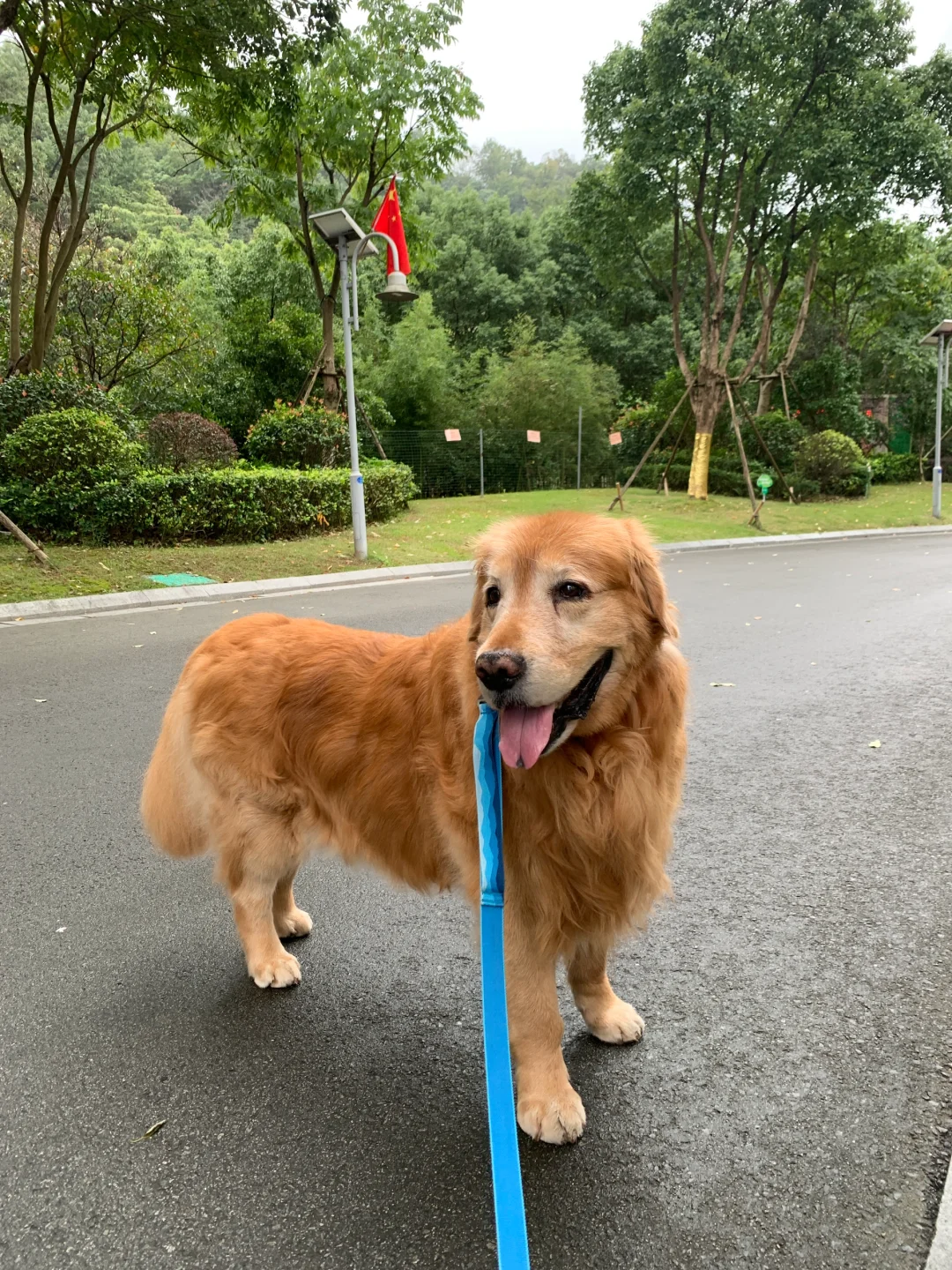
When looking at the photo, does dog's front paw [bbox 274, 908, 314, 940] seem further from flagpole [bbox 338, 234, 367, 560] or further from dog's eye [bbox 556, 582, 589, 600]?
flagpole [bbox 338, 234, 367, 560]

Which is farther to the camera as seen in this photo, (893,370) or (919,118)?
(893,370)

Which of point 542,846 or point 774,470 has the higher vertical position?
point 774,470

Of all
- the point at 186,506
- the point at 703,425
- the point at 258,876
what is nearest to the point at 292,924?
the point at 258,876

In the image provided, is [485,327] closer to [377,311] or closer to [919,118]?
[377,311]

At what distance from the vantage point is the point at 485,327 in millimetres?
34375

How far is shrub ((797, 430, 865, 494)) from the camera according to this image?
23.6m

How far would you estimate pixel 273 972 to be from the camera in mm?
2629

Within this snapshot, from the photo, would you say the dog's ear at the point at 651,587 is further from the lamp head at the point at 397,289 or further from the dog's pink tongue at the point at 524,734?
the lamp head at the point at 397,289

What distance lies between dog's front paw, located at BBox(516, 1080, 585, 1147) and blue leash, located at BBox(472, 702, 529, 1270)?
17.1 inches

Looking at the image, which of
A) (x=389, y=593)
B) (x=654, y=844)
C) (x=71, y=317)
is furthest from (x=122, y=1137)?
(x=71, y=317)

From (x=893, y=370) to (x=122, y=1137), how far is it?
37.5 m

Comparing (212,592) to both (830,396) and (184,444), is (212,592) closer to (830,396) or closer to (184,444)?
(184,444)

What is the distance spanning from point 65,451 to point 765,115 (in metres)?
18.6

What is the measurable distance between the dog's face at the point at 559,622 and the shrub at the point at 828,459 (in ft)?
80.0
